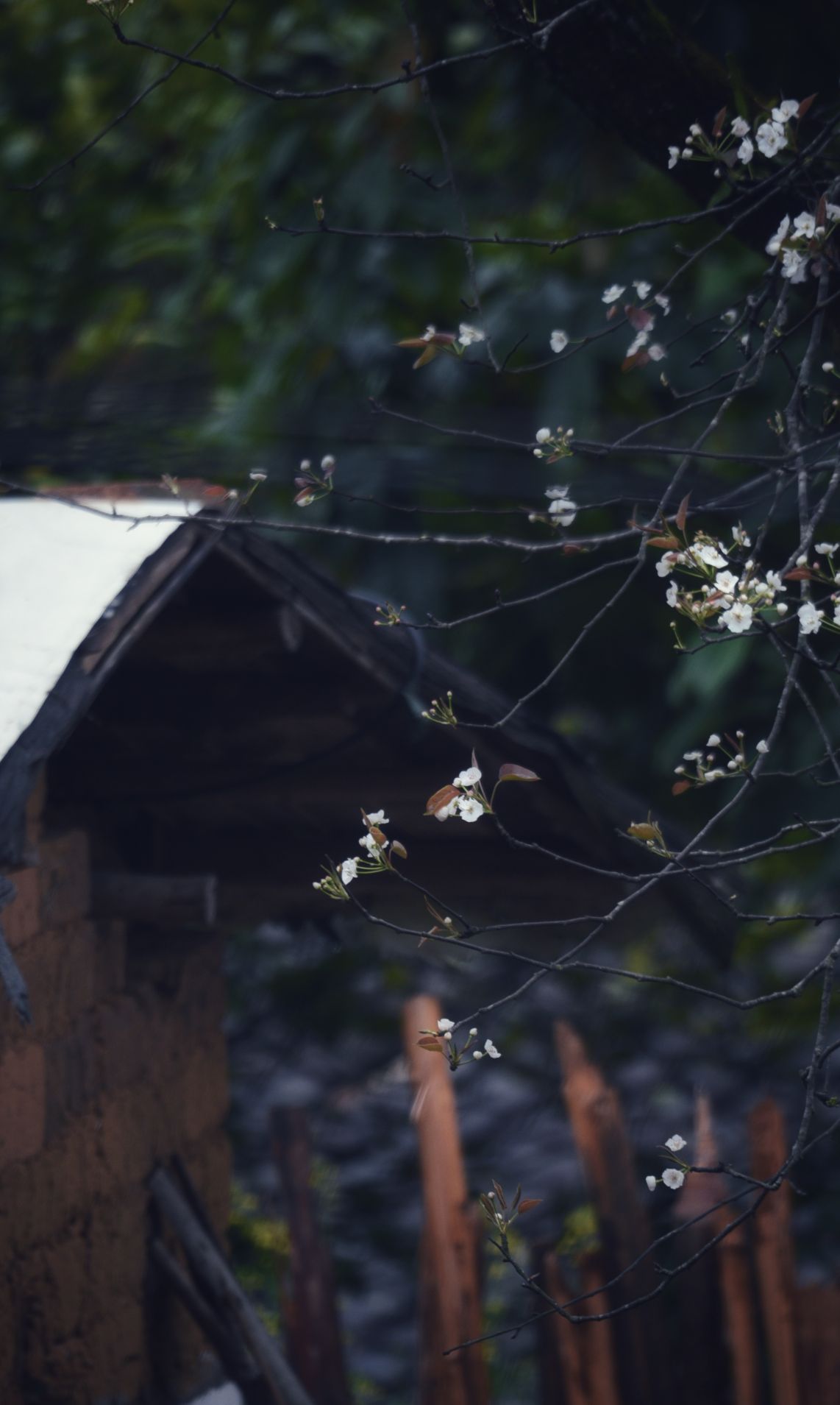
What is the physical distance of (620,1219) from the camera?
11.1 ft

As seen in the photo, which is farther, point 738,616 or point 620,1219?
point 620,1219

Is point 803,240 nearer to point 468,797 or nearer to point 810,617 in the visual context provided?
point 810,617

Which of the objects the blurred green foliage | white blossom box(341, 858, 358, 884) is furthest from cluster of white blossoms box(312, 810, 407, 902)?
the blurred green foliage

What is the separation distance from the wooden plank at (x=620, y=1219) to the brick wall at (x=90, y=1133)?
1015 millimetres

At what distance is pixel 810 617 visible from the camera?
1.69 metres

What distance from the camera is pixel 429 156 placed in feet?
15.4

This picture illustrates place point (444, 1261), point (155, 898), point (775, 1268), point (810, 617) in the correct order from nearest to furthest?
point (810, 617), point (155, 898), point (775, 1268), point (444, 1261)

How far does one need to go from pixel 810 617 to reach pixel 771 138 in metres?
0.74

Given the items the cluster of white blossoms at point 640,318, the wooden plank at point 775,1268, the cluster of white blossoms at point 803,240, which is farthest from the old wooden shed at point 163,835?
the cluster of white blossoms at point 803,240

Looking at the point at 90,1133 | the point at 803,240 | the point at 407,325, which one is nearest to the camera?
the point at 803,240

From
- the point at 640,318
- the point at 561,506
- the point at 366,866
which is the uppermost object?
the point at 640,318

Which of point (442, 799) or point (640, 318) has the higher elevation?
point (640, 318)

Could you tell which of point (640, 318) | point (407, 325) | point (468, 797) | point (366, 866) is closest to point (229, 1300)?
point (366, 866)

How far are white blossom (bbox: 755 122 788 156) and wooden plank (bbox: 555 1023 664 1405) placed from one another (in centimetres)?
240
